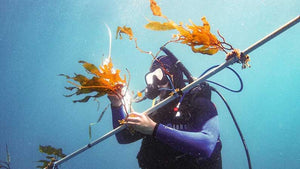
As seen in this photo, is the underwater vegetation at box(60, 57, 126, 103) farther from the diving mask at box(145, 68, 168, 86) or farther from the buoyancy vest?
the buoyancy vest

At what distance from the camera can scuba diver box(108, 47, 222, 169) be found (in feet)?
6.60

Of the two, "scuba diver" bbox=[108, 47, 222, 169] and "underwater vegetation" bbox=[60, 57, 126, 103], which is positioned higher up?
"underwater vegetation" bbox=[60, 57, 126, 103]

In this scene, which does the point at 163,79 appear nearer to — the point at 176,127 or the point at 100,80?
the point at 176,127

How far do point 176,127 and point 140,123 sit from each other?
85 centimetres

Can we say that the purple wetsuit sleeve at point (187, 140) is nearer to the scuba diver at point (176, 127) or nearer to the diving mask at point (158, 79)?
the scuba diver at point (176, 127)

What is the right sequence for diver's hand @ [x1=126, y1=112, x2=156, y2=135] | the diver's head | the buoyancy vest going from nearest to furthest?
diver's hand @ [x1=126, y1=112, x2=156, y2=135] → the buoyancy vest → the diver's head

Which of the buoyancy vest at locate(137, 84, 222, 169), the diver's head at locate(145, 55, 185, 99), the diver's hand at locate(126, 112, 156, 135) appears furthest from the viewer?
the diver's head at locate(145, 55, 185, 99)

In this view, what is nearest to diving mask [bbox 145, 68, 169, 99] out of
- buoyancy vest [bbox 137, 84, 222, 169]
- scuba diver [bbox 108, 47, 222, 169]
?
scuba diver [bbox 108, 47, 222, 169]

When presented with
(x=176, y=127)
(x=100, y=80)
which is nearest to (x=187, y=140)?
(x=176, y=127)

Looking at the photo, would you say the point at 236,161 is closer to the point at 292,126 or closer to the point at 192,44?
the point at 292,126

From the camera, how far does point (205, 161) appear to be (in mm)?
2518

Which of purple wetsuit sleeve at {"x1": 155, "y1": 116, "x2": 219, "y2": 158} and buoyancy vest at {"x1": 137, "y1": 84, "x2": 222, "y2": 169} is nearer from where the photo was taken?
purple wetsuit sleeve at {"x1": 155, "y1": 116, "x2": 219, "y2": 158}

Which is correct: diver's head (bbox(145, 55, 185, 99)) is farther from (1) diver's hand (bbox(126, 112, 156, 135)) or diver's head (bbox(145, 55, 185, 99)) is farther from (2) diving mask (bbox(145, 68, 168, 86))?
(1) diver's hand (bbox(126, 112, 156, 135))

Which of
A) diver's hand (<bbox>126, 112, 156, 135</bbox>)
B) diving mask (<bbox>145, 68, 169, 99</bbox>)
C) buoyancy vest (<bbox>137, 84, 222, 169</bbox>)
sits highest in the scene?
diving mask (<bbox>145, 68, 169, 99</bbox>)
